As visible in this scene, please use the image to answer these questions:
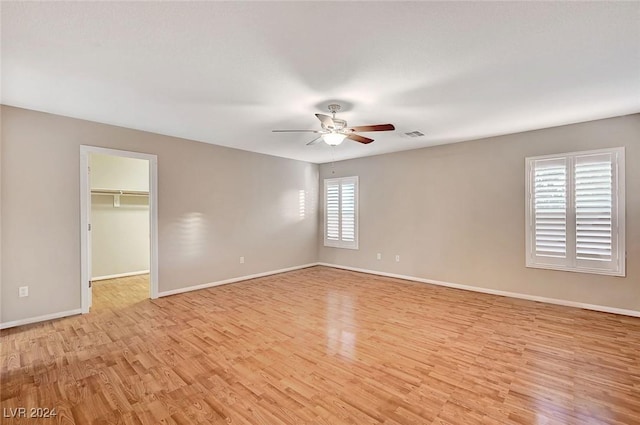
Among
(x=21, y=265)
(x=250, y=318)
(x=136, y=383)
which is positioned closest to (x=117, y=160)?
(x=21, y=265)

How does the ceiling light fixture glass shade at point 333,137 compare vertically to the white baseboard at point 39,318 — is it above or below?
above

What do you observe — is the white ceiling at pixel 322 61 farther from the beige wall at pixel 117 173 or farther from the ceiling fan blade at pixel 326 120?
the beige wall at pixel 117 173

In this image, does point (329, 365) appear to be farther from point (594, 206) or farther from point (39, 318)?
point (594, 206)

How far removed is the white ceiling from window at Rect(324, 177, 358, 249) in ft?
9.47

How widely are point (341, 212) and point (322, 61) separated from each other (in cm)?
467

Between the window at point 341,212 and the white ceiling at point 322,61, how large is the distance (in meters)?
2.89

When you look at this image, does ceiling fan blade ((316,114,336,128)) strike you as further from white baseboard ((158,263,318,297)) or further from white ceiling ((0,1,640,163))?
white baseboard ((158,263,318,297))

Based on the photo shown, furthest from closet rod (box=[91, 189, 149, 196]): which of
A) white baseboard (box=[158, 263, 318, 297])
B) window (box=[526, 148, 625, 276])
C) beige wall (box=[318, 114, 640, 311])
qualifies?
window (box=[526, 148, 625, 276])

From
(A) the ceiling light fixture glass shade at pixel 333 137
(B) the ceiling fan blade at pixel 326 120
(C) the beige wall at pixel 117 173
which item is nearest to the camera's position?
(B) the ceiling fan blade at pixel 326 120

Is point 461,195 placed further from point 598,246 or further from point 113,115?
point 113,115

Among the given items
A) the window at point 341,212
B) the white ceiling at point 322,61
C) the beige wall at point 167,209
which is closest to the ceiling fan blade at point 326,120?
the white ceiling at point 322,61

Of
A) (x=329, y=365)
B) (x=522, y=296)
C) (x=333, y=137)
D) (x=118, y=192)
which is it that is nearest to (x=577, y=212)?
(x=522, y=296)

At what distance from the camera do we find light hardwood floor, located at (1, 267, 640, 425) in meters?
1.96

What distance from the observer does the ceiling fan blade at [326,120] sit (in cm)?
304
